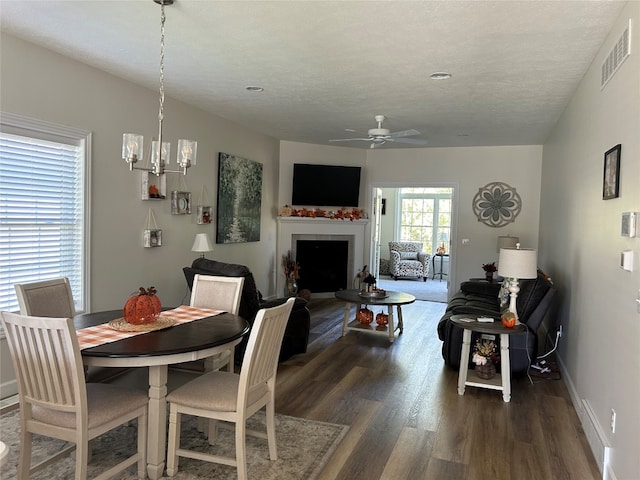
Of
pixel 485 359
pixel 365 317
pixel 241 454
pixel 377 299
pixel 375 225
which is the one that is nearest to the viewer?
pixel 241 454

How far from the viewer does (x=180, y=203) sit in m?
5.54

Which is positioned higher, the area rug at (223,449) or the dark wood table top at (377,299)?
the dark wood table top at (377,299)

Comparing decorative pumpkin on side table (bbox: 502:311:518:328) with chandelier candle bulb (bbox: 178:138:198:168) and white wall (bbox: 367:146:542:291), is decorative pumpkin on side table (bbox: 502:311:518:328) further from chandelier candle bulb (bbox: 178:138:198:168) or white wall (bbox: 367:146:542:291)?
white wall (bbox: 367:146:542:291)

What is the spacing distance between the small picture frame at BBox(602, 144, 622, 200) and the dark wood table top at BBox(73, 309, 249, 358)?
7.59 feet

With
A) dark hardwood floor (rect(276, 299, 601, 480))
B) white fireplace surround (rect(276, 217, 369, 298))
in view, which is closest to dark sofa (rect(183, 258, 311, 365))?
dark hardwood floor (rect(276, 299, 601, 480))

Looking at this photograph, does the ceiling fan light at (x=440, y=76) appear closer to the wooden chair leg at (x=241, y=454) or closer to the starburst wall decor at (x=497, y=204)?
the wooden chair leg at (x=241, y=454)

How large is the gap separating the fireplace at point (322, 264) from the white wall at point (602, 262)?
13.2 feet

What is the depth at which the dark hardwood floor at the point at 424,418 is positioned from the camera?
279 centimetres

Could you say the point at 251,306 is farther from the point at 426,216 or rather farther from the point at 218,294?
the point at 426,216

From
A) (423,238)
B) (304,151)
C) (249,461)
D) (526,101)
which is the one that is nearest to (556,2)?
(526,101)

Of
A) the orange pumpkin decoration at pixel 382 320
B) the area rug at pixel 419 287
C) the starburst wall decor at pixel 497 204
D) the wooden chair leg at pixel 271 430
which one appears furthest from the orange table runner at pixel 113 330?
the area rug at pixel 419 287

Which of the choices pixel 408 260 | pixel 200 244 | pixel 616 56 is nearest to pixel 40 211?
pixel 200 244

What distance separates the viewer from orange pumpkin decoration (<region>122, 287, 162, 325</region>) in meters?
2.80

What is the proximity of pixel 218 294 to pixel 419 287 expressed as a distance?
23.6ft
